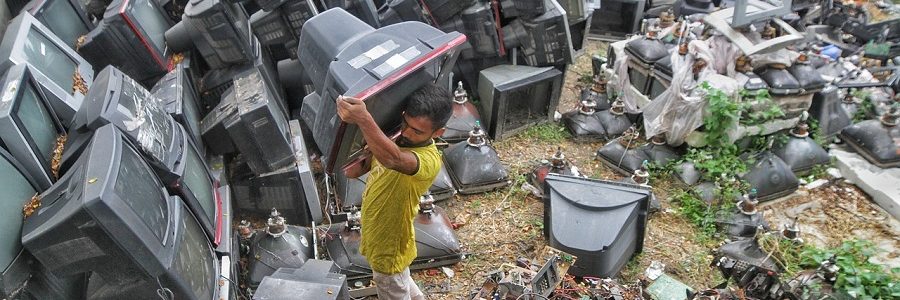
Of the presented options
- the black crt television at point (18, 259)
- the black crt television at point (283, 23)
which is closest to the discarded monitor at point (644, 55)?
the black crt television at point (283, 23)

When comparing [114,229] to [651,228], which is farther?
[651,228]

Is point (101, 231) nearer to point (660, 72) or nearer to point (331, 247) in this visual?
point (331, 247)

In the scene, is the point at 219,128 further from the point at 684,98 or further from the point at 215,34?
the point at 684,98

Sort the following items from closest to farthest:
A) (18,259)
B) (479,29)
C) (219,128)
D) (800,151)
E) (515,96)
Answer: (18,259) → (219,128) → (800,151) → (479,29) → (515,96)

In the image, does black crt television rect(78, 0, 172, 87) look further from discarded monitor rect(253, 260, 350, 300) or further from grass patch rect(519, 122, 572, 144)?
grass patch rect(519, 122, 572, 144)

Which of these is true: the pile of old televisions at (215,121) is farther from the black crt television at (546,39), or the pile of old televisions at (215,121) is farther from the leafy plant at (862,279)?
the leafy plant at (862,279)

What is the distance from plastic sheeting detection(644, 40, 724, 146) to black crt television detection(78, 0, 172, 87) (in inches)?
144

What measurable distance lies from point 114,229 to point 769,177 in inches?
164

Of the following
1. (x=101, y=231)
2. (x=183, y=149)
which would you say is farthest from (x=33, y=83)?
(x=101, y=231)

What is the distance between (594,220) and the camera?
3.59 meters

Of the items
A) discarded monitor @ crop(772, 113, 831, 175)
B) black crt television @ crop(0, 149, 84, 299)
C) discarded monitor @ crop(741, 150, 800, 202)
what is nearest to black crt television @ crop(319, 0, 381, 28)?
black crt television @ crop(0, 149, 84, 299)

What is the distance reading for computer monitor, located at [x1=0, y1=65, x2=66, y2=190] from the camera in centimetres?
268

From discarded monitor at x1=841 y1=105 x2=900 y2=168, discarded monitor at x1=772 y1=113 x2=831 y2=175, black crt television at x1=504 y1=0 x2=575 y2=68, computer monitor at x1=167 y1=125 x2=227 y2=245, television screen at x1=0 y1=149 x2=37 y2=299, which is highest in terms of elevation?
television screen at x1=0 y1=149 x2=37 y2=299

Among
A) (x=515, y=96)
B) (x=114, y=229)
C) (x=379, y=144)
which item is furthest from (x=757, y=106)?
(x=114, y=229)
